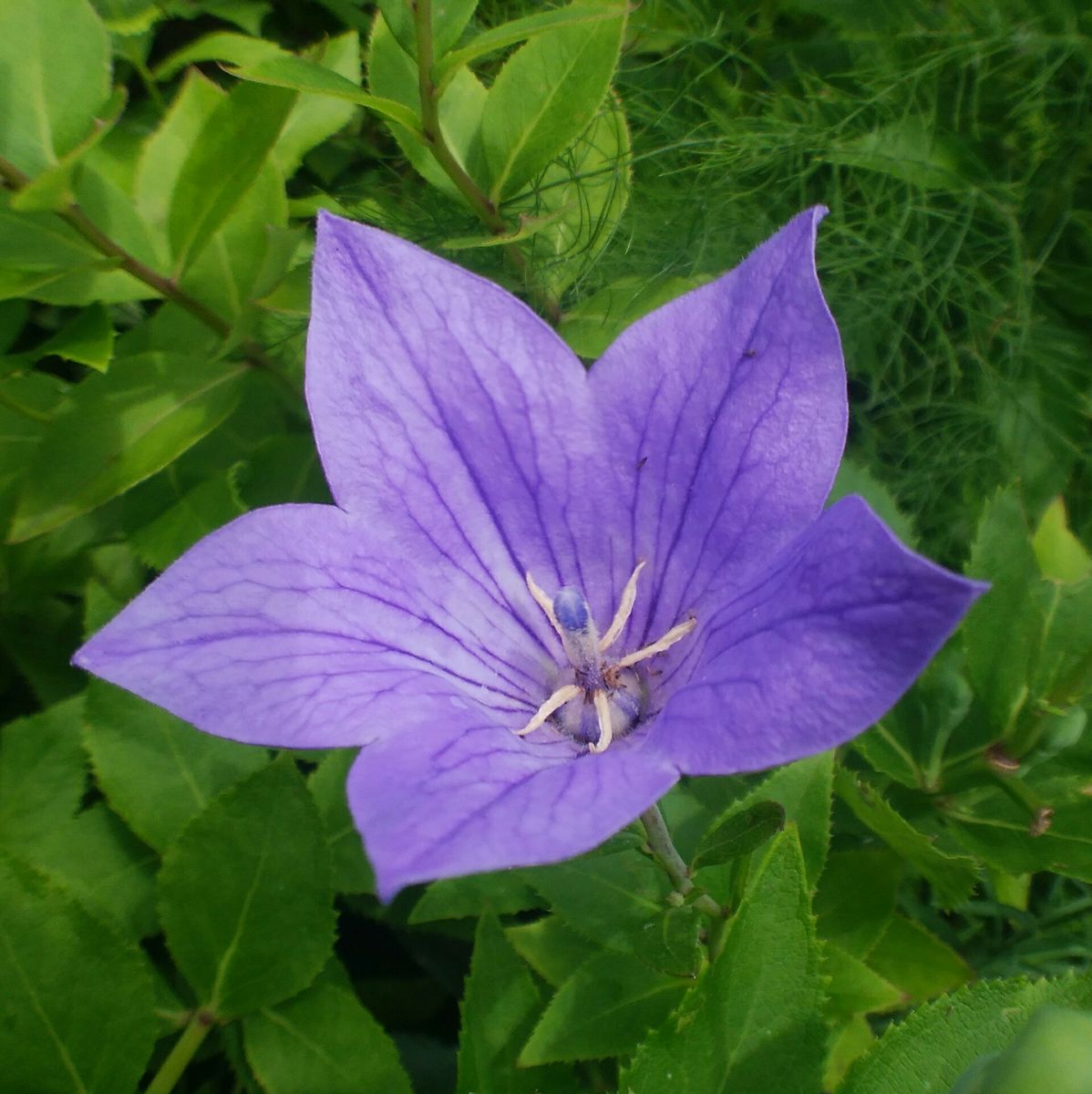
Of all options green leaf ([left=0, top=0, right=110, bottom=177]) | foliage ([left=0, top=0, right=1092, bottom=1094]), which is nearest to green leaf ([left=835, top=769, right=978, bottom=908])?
foliage ([left=0, top=0, right=1092, bottom=1094])

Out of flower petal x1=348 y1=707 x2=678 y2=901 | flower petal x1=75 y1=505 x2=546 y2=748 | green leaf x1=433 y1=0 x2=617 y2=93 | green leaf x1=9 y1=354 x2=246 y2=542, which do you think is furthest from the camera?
green leaf x1=9 y1=354 x2=246 y2=542

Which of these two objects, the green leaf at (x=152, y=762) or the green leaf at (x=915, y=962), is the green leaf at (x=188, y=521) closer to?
the green leaf at (x=152, y=762)

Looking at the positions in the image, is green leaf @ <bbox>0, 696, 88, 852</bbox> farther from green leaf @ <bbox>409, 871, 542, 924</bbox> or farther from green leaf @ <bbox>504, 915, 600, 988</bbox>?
green leaf @ <bbox>504, 915, 600, 988</bbox>

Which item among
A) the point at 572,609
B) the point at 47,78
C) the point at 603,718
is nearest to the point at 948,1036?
the point at 603,718

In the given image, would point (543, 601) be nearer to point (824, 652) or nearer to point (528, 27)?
point (824, 652)

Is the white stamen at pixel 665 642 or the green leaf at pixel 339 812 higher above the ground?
the white stamen at pixel 665 642

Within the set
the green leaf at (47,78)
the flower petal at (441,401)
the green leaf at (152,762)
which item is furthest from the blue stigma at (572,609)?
the green leaf at (47,78)
